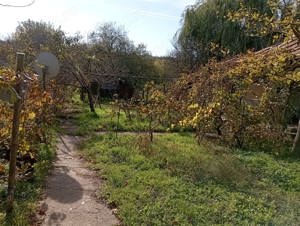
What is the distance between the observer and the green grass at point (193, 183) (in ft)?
16.6

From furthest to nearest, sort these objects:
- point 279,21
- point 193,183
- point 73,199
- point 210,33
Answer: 1. point 210,33
2. point 279,21
3. point 193,183
4. point 73,199

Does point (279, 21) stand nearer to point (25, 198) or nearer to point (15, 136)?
point (15, 136)

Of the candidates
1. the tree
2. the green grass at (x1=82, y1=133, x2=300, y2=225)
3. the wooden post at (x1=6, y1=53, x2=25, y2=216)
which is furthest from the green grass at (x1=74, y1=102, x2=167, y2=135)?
the wooden post at (x1=6, y1=53, x2=25, y2=216)

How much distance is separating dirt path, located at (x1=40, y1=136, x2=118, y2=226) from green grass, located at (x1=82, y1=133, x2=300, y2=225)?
0.76 ft

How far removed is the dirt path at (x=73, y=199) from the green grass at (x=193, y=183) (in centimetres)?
23

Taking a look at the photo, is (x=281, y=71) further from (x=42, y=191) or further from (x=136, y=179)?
(x=42, y=191)

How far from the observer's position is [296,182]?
6895 millimetres

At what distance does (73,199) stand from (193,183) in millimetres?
2045

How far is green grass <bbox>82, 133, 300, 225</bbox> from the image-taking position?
5074 mm

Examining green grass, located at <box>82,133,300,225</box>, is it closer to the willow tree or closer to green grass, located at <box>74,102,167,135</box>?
green grass, located at <box>74,102,167,135</box>

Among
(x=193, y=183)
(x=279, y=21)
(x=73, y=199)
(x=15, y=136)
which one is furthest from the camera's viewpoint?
(x=279, y=21)

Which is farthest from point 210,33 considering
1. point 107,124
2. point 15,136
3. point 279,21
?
point 15,136

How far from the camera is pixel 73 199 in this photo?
5.59 meters

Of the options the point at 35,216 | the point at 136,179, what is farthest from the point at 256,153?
the point at 35,216
